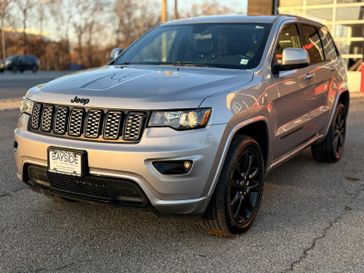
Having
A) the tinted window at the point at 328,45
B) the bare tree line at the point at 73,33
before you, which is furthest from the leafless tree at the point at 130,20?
the tinted window at the point at 328,45

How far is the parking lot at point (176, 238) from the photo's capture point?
3.30 metres

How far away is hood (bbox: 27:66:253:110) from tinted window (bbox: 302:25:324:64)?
5.48 ft

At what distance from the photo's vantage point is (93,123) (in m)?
3.38

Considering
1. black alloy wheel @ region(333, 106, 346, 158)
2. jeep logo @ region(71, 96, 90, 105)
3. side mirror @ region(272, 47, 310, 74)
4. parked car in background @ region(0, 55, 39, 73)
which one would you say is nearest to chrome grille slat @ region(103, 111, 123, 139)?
jeep logo @ region(71, 96, 90, 105)

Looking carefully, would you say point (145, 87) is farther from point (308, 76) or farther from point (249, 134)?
point (308, 76)

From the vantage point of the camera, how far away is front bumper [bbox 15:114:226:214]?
321 cm

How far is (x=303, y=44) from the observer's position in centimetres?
530

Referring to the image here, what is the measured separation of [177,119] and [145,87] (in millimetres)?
419

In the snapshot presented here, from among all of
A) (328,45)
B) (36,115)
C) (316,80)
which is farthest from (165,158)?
(328,45)

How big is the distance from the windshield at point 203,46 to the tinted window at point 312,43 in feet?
3.01

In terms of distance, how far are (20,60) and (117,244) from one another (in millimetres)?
39950

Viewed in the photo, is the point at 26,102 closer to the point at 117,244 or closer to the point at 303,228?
the point at 117,244

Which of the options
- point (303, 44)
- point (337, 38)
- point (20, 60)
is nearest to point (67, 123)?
point (303, 44)

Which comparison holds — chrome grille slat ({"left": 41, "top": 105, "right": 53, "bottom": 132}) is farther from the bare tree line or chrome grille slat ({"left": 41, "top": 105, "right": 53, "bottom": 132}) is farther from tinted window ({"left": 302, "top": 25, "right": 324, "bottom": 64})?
the bare tree line
